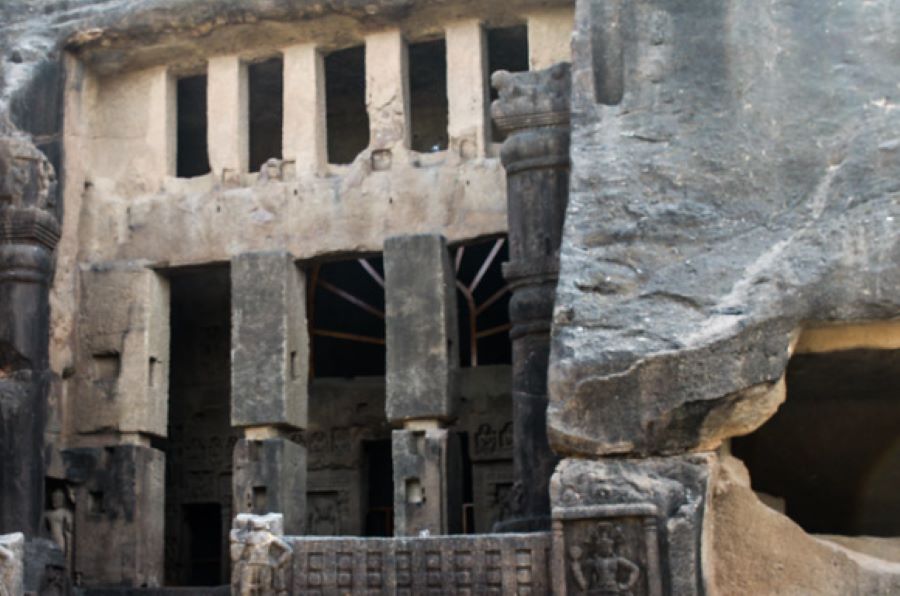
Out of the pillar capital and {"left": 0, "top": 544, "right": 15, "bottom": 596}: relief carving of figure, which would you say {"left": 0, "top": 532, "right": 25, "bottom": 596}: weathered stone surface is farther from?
the pillar capital

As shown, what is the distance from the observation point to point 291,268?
12.5 metres

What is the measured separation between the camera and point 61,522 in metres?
12.4

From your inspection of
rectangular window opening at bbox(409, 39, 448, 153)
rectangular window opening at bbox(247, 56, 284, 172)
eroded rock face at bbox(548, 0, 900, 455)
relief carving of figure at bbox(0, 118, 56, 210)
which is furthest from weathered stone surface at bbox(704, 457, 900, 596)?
rectangular window opening at bbox(409, 39, 448, 153)

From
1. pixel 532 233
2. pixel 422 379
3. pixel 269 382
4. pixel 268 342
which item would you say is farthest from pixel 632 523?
pixel 268 342

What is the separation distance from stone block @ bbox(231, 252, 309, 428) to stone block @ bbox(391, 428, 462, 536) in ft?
3.31

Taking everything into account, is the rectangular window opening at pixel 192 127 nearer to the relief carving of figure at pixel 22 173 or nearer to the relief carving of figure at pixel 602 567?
the relief carving of figure at pixel 22 173

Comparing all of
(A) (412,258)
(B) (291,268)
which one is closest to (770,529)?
(A) (412,258)

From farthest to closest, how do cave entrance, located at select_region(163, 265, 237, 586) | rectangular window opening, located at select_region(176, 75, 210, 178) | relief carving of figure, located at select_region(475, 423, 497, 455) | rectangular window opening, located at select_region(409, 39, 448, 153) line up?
cave entrance, located at select_region(163, 265, 237, 586) < relief carving of figure, located at select_region(475, 423, 497, 455) < rectangular window opening, located at select_region(176, 75, 210, 178) < rectangular window opening, located at select_region(409, 39, 448, 153)

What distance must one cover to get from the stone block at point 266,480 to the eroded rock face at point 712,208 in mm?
3818

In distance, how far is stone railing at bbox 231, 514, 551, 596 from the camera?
884 centimetres

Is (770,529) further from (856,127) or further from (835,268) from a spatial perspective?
(856,127)

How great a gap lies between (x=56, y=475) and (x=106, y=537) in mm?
629

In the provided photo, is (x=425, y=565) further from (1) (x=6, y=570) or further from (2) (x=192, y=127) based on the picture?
(2) (x=192, y=127)

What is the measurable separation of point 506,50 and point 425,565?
21.3ft
